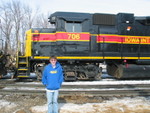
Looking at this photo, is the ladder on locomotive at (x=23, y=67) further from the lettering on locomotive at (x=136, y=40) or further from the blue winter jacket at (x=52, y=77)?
the lettering on locomotive at (x=136, y=40)

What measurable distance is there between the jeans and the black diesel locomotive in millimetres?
5350

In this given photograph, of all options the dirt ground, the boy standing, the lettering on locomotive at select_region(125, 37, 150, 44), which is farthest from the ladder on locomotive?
the lettering on locomotive at select_region(125, 37, 150, 44)

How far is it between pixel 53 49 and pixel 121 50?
407cm

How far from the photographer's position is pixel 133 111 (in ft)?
16.7

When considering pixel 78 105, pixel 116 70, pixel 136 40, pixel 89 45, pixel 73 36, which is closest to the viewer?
pixel 78 105

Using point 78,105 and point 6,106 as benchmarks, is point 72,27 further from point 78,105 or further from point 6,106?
point 6,106

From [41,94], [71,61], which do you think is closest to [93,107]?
[41,94]

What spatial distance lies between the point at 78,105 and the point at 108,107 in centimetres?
93

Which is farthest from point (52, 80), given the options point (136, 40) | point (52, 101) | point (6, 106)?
point (136, 40)

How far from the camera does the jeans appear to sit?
463 centimetres

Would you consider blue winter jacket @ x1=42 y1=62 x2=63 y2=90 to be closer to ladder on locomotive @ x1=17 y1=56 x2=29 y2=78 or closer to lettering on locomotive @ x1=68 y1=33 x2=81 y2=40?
lettering on locomotive @ x1=68 y1=33 x2=81 y2=40

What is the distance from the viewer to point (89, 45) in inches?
402

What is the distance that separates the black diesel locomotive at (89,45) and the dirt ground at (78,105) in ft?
12.3

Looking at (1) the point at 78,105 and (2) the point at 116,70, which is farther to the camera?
(2) the point at 116,70
